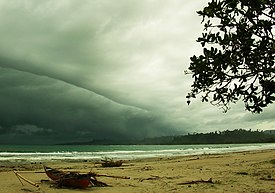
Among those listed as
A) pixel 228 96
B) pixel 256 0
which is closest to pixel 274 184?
pixel 228 96

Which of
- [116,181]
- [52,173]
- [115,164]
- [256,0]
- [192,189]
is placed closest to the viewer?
[256,0]

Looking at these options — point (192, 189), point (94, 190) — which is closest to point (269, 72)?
point (192, 189)

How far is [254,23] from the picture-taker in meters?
8.74

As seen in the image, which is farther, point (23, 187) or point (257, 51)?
point (23, 187)

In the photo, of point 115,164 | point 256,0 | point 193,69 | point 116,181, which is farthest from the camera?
point 115,164

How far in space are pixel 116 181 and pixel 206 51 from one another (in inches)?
336

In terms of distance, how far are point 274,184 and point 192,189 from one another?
3183 millimetres

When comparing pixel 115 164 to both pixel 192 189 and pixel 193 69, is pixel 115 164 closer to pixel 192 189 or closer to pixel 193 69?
pixel 192 189

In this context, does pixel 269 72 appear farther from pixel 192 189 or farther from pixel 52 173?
pixel 52 173

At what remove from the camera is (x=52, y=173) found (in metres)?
13.7

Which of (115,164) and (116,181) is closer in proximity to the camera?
(116,181)

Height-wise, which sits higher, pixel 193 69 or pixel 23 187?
pixel 193 69

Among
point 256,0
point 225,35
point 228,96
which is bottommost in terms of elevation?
point 228,96

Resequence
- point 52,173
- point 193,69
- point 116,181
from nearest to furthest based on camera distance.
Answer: point 193,69 → point 52,173 → point 116,181
